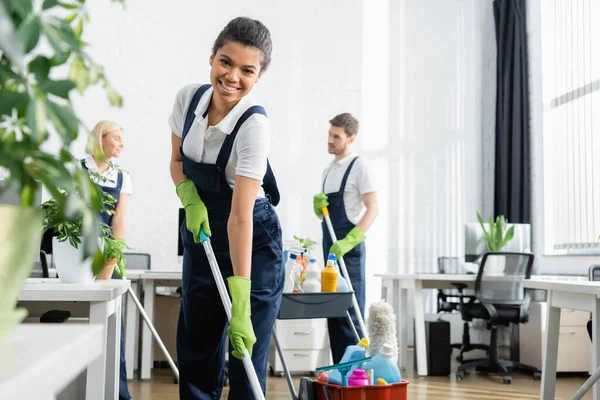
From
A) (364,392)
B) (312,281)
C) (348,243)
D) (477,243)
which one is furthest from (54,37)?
(477,243)

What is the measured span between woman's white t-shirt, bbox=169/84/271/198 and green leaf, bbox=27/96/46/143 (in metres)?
1.35

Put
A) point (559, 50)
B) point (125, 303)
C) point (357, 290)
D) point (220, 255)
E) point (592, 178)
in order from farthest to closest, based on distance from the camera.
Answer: point (559, 50) < point (592, 178) < point (125, 303) < point (357, 290) < point (220, 255)

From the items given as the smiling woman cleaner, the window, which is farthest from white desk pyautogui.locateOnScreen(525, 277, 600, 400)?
the window

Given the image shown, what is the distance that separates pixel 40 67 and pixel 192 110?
152 centimetres

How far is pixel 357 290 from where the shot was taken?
3.83m

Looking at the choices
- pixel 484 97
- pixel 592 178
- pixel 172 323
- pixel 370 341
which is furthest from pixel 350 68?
pixel 370 341

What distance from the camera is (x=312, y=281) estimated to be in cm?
291

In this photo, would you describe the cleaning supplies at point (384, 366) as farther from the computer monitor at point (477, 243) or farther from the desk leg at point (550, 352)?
the computer monitor at point (477, 243)

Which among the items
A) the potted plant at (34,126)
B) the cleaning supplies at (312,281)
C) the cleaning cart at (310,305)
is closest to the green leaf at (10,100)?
the potted plant at (34,126)

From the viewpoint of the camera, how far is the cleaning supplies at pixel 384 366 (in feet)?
6.82

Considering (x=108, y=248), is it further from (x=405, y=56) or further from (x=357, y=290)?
(x=405, y=56)

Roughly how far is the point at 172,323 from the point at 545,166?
3.42 metres

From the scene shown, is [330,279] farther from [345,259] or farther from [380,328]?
[345,259]

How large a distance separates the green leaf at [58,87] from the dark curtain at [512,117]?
20.3ft
